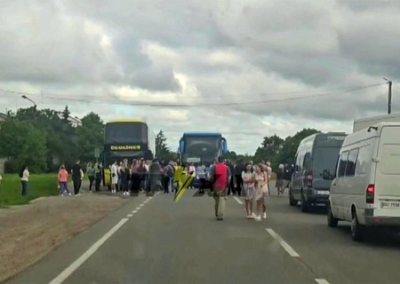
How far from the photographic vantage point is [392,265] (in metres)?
13.6

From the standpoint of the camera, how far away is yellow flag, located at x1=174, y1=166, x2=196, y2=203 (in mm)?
44531

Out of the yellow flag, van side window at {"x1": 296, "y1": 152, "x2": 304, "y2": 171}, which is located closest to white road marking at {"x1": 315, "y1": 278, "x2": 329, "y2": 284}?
van side window at {"x1": 296, "y1": 152, "x2": 304, "y2": 171}

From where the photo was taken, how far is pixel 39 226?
69.7 ft

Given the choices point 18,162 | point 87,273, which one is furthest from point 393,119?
point 18,162

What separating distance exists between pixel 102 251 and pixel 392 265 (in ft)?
17.0

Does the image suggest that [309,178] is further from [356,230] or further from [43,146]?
[43,146]

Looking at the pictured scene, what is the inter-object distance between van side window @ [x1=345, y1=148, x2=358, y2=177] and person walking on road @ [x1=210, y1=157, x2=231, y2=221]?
537 centimetres

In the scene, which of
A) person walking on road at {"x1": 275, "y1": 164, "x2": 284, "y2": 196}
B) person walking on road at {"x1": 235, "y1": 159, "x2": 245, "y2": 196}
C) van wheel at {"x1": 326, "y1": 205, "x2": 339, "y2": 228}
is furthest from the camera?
person walking on road at {"x1": 235, "y1": 159, "x2": 245, "y2": 196}

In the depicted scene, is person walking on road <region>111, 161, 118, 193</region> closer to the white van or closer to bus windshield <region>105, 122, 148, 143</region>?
bus windshield <region>105, 122, 148, 143</region>

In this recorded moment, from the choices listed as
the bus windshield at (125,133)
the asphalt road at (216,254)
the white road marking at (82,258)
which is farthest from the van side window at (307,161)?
→ the bus windshield at (125,133)

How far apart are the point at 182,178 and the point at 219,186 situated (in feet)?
71.8

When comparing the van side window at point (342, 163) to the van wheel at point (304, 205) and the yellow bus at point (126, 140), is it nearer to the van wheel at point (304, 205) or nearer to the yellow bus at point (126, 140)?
the van wheel at point (304, 205)

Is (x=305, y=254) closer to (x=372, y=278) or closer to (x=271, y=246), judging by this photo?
(x=271, y=246)

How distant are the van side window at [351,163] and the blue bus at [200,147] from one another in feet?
97.5
